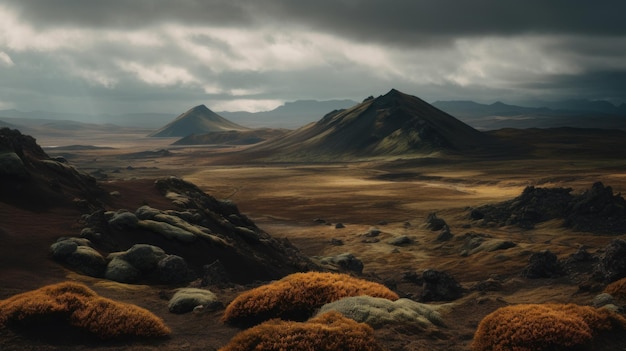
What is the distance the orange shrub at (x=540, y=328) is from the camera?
18.4 metres

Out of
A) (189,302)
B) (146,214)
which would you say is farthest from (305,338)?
(146,214)

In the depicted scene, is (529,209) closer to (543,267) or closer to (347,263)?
(347,263)

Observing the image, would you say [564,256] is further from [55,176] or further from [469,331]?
[55,176]

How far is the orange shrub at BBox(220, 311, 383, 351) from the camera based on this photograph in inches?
677

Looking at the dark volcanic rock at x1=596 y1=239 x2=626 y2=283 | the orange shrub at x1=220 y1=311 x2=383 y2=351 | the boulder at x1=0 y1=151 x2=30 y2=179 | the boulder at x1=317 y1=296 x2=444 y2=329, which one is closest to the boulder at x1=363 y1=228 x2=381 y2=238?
the dark volcanic rock at x1=596 y1=239 x2=626 y2=283

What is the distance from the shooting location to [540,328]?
18.8 m

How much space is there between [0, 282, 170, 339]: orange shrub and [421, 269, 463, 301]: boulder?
2988cm

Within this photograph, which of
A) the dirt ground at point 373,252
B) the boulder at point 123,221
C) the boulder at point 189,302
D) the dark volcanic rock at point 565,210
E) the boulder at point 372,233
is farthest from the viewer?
the boulder at point 372,233

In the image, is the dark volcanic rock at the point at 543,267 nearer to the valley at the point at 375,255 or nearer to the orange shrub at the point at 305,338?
the valley at the point at 375,255

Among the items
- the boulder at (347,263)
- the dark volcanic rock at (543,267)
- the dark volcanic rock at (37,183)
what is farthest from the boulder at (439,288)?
the dark volcanic rock at (37,183)

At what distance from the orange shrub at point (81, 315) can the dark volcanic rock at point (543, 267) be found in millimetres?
39002

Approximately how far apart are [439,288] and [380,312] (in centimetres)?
2538

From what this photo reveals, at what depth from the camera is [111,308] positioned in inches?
867

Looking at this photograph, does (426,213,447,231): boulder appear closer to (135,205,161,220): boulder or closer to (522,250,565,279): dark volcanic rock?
(522,250,565,279): dark volcanic rock
